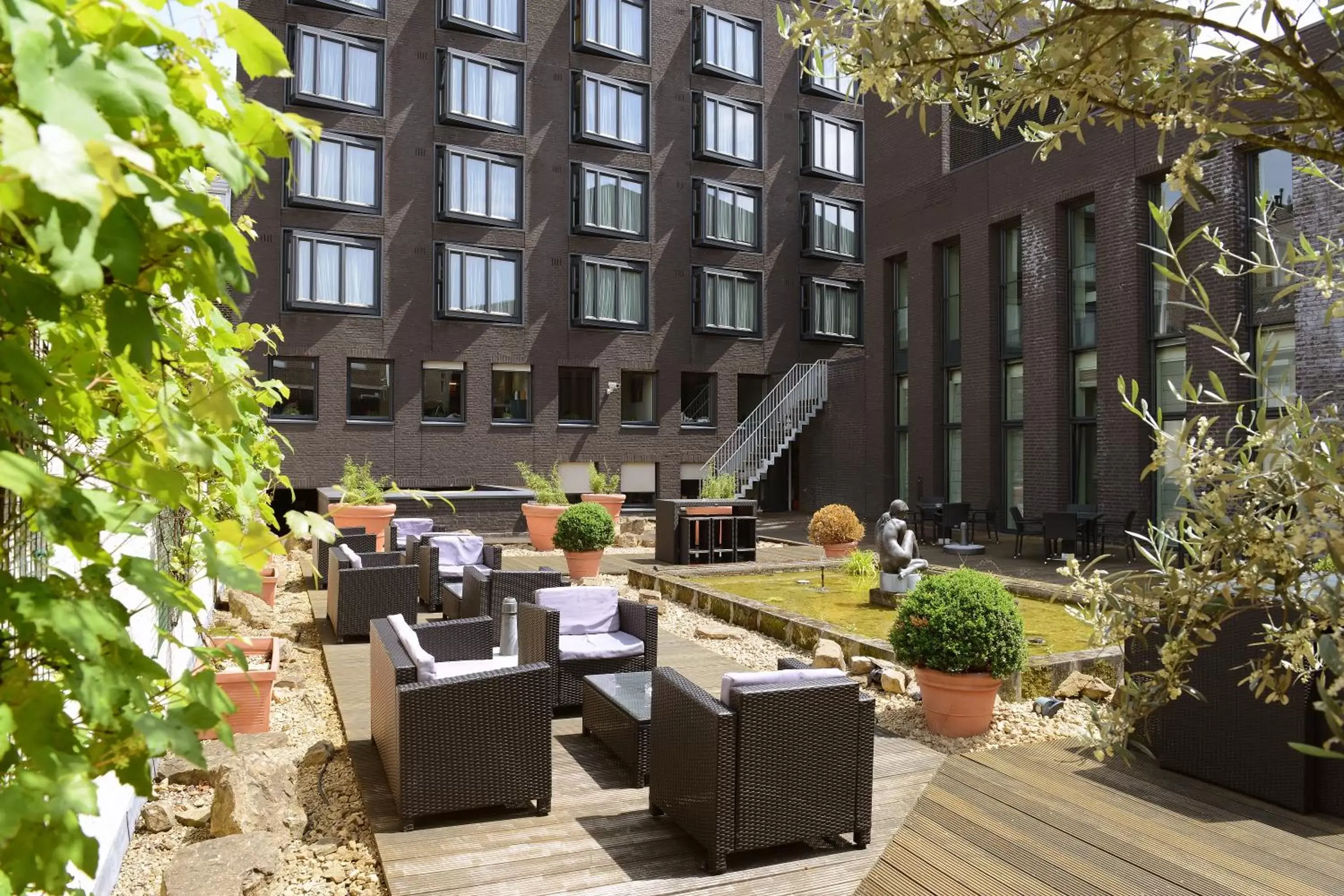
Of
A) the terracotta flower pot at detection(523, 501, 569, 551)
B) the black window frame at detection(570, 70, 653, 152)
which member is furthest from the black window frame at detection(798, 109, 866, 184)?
the terracotta flower pot at detection(523, 501, 569, 551)

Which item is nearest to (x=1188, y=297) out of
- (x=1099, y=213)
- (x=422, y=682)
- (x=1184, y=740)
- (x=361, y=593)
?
(x=1099, y=213)

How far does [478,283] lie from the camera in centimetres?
2409

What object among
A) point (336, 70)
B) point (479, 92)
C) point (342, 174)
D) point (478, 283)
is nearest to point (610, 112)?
point (479, 92)

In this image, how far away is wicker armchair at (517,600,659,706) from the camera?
22.8ft

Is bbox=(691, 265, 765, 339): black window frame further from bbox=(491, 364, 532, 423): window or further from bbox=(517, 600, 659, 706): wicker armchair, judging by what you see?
bbox=(517, 600, 659, 706): wicker armchair

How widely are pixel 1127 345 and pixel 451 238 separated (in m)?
15.8

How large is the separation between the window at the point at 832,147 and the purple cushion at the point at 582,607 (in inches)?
909

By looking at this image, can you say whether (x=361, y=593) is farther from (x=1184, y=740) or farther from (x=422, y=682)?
(x=1184, y=740)

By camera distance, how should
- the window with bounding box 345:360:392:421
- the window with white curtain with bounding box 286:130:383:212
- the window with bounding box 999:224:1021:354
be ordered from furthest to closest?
1. the window with bounding box 345:360:392:421
2. the window with white curtain with bounding box 286:130:383:212
3. the window with bounding box 999:224:1021:354

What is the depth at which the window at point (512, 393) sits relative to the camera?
24562 mm

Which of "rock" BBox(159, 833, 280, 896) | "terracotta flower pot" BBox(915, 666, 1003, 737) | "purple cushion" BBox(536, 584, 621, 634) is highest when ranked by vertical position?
"purple cushion" BBox(536, 584, 621, 634)

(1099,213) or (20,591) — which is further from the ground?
(1099,213)

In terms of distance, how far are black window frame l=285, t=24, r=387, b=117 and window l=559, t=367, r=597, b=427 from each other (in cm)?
804

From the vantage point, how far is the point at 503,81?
80.3 feet
